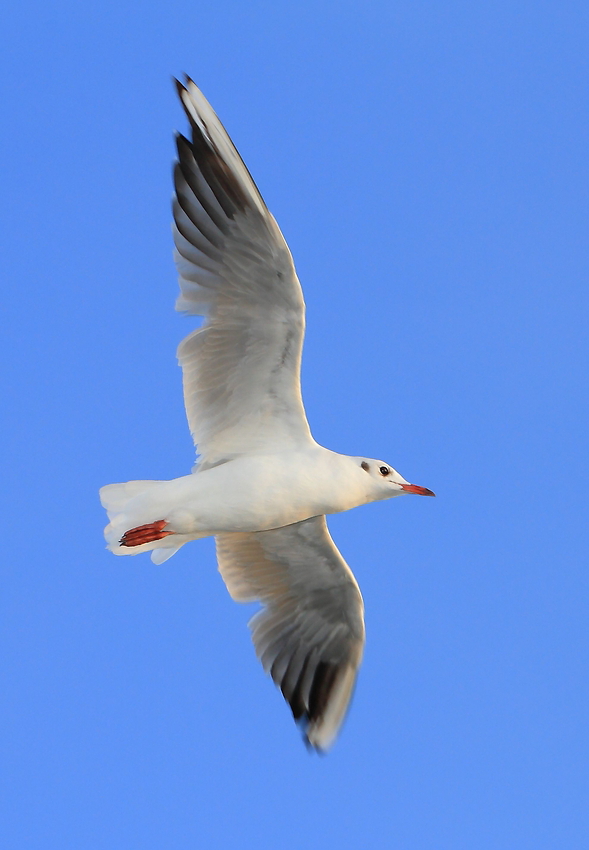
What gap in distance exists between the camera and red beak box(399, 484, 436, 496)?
932 cm

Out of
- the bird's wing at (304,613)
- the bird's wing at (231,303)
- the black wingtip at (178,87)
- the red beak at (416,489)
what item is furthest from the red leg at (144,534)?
the black wingtip at (178,87)

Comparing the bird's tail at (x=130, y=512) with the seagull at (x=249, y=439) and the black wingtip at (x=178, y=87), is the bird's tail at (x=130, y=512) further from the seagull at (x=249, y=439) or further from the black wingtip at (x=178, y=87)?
the black wingtip at (x=178, y=87)

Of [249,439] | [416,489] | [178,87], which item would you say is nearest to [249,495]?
[249,439]

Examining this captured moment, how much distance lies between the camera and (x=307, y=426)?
360 inches

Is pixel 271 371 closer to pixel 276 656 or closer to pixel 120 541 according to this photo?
pixel 120 541

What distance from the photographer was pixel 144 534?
347 inches

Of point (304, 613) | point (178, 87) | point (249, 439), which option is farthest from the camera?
point (304, 613)

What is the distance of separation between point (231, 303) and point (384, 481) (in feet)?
6.22

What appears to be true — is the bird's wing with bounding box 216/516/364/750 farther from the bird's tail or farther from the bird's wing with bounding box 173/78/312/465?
the bird's wing with bounding box 173/78/312/465

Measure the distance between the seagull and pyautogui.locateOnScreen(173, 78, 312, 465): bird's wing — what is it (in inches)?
0.4

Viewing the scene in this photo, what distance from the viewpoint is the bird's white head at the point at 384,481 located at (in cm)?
921

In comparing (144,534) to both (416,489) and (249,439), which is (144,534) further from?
(416,489)

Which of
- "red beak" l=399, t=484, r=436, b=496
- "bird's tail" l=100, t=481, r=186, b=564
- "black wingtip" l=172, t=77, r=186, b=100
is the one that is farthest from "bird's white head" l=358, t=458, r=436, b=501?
"black wingtip" l=172, t=77, r=186, b=100

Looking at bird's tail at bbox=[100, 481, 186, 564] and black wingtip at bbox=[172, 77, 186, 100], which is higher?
black wingtip at bbox=[172, 77, 186, 100]
